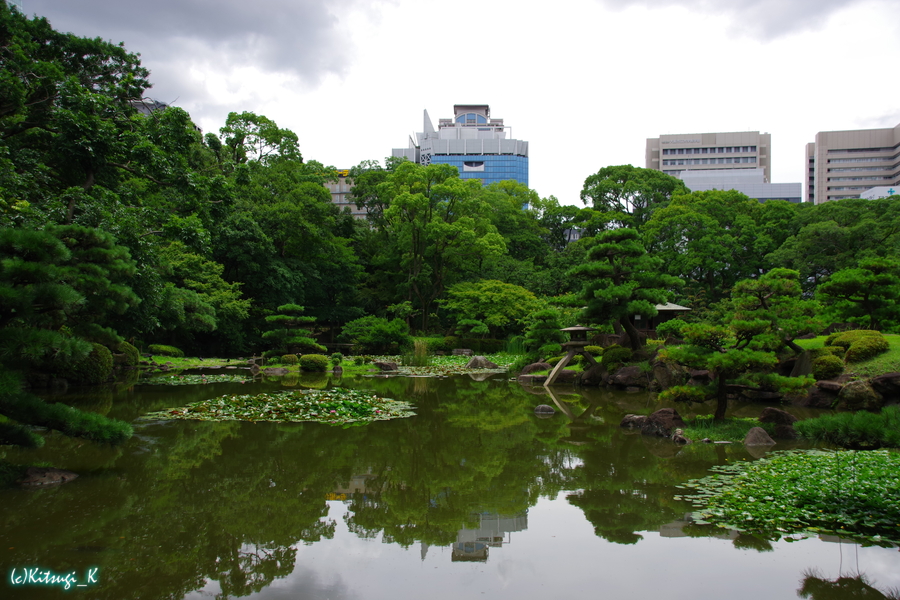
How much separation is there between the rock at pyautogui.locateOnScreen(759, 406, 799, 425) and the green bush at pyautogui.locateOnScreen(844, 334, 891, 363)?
123 inches

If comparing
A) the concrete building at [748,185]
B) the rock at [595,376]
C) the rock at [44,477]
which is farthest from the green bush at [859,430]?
the concrete building at [748,185]

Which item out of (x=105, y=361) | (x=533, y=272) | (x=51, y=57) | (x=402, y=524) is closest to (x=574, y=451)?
(x=402, y=524)

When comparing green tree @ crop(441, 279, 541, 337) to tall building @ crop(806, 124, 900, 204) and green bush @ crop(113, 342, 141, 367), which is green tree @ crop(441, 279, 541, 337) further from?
tall building @ crop(806, 124, 900, 204)

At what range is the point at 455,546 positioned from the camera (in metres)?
3.62

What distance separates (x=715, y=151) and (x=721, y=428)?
6861 cm

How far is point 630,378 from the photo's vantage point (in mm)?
12578

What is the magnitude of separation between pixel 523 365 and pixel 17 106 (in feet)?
40.2

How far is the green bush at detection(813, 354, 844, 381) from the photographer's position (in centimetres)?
912

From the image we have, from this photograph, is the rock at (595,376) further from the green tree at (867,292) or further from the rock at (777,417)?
the rock at (777,417)

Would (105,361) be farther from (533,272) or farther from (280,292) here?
(533,272)

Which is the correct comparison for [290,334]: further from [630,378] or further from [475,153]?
[475,153]

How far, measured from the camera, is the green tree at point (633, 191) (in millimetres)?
28281

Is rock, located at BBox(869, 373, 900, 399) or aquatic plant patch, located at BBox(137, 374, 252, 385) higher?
rock, located at BBox(869, 373, 900, 399)

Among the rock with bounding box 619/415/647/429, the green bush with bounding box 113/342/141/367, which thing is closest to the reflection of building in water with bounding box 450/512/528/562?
the rock with bounding box 619/415/647/429
